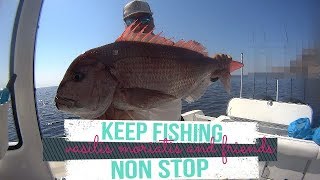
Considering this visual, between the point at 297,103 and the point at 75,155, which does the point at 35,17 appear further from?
the point at 297,103

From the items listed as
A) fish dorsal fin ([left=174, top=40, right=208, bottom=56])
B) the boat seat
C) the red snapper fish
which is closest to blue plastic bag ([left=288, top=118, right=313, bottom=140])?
the boat seat

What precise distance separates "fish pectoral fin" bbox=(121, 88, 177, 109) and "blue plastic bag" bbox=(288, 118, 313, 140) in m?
2.36

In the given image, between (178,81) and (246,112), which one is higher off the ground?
(178,81)

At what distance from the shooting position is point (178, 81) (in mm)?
1330

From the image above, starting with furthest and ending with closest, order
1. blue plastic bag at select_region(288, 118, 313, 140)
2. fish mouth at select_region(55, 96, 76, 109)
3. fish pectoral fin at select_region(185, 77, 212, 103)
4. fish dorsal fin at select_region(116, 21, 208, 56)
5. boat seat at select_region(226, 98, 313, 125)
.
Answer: boat seat at select_region(226, 98, 313, 125), blue plastic bag at select_region(288, 118, 313, 140), fish pectoral fin at select_region(185, 77, 212, 103), fish dorsal fin at select_region(116, 21, 208, 56), fish mouth at select_region(55, 96, 76, 109)

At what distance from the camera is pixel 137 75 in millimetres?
1274

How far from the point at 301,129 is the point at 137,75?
2.51 metres

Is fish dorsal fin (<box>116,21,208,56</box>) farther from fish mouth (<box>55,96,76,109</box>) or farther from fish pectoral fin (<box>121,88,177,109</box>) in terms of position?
fish mouth (<box>55,96,76,109</box>)

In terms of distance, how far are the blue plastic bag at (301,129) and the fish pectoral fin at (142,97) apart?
7.75 feet

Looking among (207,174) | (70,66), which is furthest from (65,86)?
(207,174)

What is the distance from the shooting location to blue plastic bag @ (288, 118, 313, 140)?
119 inches

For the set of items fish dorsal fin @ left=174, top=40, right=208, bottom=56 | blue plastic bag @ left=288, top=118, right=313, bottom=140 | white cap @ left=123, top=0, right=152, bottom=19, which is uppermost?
white cap @ left=123, top=0, right=152, bottom=19

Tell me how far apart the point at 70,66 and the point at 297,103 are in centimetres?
344

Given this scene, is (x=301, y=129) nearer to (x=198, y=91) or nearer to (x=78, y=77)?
(x=198, y=91)
